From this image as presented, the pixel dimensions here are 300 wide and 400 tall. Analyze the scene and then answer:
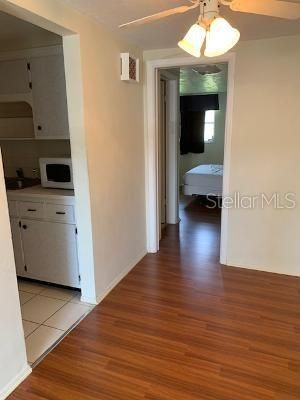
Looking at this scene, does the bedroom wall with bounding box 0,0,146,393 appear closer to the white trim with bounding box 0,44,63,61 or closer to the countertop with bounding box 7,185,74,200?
the countertop with bounding box 7,185,74,200

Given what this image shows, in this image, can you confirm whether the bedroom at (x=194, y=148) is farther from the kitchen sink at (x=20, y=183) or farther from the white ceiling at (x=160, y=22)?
the kitchen sink at (x=20, y=183)

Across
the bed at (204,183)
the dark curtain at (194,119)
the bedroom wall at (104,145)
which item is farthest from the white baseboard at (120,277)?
the dark curtain at (194,119)

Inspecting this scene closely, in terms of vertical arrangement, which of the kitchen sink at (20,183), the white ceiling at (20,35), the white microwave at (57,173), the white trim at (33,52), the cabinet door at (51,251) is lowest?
the cabinet door at (51,251)

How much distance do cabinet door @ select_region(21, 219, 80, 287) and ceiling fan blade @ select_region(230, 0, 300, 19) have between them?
1.95 meters

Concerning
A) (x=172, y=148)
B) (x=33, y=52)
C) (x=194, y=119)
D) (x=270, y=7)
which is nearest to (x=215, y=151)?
(x=194, y=119)

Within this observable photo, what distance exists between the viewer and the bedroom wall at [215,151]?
7.19 meters

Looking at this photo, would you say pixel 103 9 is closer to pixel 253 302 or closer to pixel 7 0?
pixel 7 0

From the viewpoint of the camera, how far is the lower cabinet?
262 centimetres

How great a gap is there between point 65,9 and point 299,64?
1981mm

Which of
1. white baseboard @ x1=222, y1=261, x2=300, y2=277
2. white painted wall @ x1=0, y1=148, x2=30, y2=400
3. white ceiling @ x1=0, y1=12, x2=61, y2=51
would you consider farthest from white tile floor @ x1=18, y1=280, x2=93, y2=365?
white ceiling @ x1=0, y1=12, x2=61, y2=51

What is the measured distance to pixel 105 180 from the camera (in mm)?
2607

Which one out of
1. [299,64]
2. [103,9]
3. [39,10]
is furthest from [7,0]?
[299,64]

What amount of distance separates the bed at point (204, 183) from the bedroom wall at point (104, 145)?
251 centimetres

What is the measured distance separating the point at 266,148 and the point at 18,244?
2509 mm
